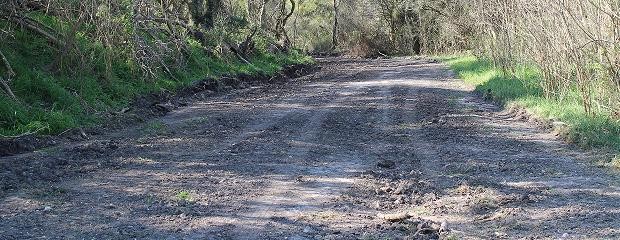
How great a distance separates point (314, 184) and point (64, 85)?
691 cm

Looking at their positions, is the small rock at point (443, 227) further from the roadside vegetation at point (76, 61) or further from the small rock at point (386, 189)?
the roadside vegetation at point (76, 61)

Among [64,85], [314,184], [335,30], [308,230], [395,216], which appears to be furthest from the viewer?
[335,30]

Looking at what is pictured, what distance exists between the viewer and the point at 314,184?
6.93 meters

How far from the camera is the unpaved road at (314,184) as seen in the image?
5.36 m

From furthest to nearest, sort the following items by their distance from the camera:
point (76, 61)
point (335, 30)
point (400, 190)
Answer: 1. point (335, 30)
2. point (76, 61)
3. point (400, 190)

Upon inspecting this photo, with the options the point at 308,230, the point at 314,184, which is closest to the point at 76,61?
the point at 314,184

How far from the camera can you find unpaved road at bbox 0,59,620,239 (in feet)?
17.6

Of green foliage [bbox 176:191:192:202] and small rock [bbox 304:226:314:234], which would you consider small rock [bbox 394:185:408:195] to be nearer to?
small rock [bbox 304:226:314:234]

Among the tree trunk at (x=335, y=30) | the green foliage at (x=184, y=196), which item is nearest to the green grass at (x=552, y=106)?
the green foliage at (x=184, y=196)

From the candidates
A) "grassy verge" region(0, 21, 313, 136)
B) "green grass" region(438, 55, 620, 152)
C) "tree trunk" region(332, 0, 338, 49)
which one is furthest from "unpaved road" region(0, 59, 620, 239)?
"tree trunk" region(332, 0, 338, 49)

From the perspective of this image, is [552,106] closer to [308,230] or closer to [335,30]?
[308,230]

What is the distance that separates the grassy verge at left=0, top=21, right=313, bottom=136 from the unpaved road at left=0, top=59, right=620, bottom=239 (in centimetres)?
93

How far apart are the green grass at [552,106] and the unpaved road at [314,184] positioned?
408 millimetres

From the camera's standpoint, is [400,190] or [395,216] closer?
[395,216]
